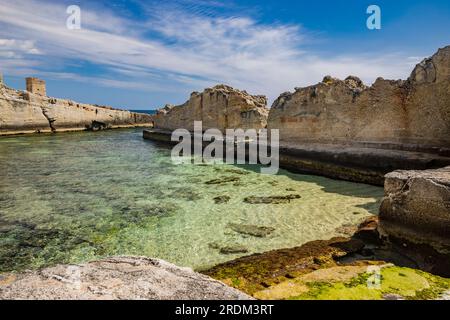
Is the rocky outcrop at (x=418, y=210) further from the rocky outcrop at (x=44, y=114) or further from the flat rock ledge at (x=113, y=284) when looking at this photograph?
A: the rocky outcrop at (x=44, y=114)

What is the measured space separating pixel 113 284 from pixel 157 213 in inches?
195

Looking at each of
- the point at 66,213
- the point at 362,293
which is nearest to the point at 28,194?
the point at 66,213

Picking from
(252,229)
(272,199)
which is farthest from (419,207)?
(272,199)

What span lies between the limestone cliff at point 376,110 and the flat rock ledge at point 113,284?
905 cm

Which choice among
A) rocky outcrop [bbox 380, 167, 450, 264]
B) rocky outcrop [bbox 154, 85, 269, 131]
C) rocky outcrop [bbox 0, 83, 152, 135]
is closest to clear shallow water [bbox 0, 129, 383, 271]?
rocky outcrop [bbox 380, 167, 450, 264]

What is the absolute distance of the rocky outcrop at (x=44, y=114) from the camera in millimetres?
29047

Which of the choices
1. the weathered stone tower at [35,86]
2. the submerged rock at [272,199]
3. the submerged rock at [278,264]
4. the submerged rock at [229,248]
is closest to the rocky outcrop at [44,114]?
the weathered stone tower at [35,86]

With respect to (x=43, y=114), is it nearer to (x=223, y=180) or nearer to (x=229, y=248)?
(x=223, y=180)

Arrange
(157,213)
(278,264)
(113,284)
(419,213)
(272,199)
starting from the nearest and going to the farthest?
1. (113,284)
2. (278,264)
3. (419,213)
4. (157,213)
5. (272,199)

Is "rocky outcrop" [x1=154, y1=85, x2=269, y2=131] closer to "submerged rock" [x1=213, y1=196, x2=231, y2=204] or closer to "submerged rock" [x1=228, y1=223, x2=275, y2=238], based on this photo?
"submerged rock" [x1=213, y1=196, x2=231, y2=204]

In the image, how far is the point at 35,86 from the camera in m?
34.8

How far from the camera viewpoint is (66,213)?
675cm
